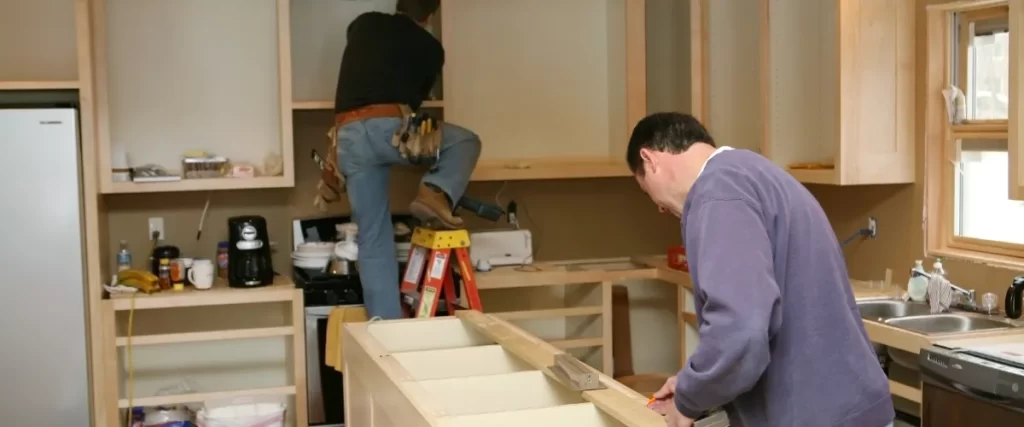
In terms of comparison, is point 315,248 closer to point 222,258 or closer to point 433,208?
Result: point 222,258

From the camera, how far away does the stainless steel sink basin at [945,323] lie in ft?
10.7

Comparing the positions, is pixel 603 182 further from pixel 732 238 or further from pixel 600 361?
pixel 732 238

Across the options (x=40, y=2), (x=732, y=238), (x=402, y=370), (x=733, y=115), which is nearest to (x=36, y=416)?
(x=40, y=2)

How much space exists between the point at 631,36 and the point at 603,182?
0.77 m

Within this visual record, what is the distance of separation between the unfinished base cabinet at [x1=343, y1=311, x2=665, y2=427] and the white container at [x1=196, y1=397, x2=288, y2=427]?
117 centimetres

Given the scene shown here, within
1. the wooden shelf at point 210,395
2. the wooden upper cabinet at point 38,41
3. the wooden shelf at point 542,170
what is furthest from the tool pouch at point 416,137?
the wooden upper cabinet at point 38,41

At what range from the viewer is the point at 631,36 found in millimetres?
4906

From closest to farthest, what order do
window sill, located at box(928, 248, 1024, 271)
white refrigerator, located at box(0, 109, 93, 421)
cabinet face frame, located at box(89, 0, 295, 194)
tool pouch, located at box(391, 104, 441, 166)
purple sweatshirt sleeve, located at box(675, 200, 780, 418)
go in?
1. purple sweatshirt sleeve, located at box(675, 200, 780, 418)
2. window sill, located at box(928, 248, 1024, 271)
3. white refrigerator, located at box(0, 109, 93, 421)
4. tool pouch, located at box(391, 104, 441, 166)
5. cabinet face frame, located at box(89, 0, 295, 194)

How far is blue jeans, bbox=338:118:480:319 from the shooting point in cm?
429

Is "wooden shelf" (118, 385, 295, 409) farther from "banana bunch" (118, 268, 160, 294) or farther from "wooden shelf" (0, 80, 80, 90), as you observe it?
"wooden shelf" (0, 80, 80, 90)

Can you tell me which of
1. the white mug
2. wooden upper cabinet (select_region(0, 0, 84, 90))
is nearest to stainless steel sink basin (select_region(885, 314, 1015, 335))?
the white mug

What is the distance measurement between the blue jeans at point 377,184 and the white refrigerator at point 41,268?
1077 millimetres

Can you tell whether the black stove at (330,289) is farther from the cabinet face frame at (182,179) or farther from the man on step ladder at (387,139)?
the cabinet face frame at (182,179)

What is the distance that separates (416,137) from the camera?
4254mm
